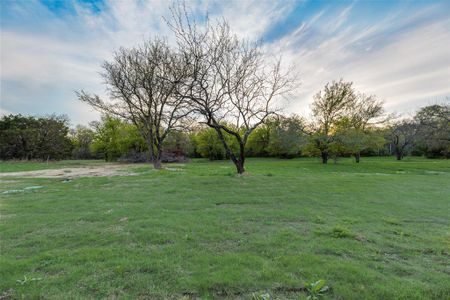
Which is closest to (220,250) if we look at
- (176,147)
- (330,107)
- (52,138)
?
(330,107)

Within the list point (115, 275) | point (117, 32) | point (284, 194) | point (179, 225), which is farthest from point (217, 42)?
point (115, 275)

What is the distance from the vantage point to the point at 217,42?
1085 centimetres

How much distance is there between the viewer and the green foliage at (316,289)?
2.09 meters

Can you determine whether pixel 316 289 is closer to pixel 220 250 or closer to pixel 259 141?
pixel 220 250

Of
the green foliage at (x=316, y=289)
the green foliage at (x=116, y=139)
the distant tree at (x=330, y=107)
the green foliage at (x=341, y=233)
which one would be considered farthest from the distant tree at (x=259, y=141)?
the green foliage at (x=316, y=289)

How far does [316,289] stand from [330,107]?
1053 inches

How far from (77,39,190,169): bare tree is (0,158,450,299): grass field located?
9.11 meters

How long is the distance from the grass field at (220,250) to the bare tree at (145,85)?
29.9ft

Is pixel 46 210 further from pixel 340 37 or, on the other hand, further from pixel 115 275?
pixel 340 37

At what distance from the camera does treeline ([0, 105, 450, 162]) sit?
79.7 ft

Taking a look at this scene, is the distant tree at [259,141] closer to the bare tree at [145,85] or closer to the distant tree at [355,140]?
the distant tree at [355,140]

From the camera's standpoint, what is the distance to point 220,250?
311 cm

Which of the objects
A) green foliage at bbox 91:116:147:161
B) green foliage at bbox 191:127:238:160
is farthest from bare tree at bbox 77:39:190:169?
green foliage at bbox 191:127:238:160

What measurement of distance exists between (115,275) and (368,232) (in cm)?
412
